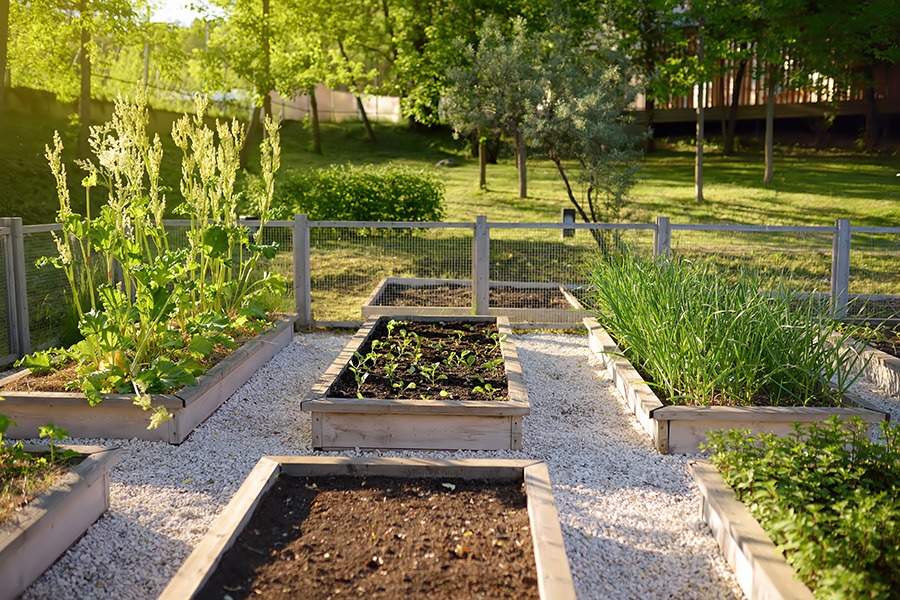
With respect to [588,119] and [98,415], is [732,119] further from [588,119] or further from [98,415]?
[98,415]

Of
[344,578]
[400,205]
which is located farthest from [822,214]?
[344,578]

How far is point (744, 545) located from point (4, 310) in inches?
245

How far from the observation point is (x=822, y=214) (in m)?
15.4

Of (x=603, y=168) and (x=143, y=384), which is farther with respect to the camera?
(x=603, y=168)

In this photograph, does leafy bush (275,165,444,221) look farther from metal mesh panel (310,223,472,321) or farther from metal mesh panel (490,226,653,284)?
metal mesh panel (490,226,653,284)

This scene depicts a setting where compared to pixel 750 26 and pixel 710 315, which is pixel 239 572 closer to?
pixel 710 315

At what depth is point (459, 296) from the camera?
9.28m

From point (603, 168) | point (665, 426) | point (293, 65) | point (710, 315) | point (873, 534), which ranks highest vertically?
point (293, 65)

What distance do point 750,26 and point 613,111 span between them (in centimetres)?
813

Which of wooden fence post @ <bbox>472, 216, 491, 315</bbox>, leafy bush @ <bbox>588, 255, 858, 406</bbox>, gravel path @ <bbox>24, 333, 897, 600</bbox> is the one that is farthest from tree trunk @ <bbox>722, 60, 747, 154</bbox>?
leafy bush @ <bbox>588, 255, 858, 406</bbox>

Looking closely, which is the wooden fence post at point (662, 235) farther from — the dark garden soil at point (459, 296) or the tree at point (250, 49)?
the tree at point (250, 49)

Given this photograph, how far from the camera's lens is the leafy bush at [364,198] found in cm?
1280

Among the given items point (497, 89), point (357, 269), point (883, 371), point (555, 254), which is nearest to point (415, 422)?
point (883, 371)

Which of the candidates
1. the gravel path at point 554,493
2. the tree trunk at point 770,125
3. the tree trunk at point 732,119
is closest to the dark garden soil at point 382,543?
the gravel path at point 554,493
